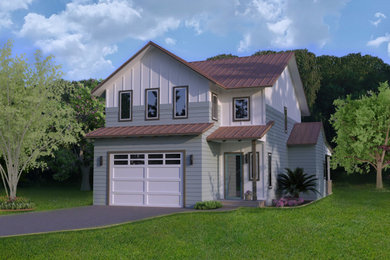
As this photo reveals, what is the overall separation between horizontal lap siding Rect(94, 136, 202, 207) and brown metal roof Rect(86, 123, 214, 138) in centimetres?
38

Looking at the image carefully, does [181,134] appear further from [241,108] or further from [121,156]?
[241,108]

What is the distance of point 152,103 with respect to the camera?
66.7ft

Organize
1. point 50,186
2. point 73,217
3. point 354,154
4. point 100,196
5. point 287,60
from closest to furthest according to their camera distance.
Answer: point 73,217 → point 100,196 → point 287,60 → point 354,154 → point 50,186

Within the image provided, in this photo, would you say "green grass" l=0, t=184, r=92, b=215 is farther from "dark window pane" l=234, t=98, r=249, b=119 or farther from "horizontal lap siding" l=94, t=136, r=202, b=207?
"dark window pane" l=234, t=98, r=249, b=119

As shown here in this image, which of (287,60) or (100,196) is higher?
(287,60)

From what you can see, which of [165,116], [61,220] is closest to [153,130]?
[165,116]

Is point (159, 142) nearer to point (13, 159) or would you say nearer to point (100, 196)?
point (100, 196)

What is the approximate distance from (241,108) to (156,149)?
4485 millimetres

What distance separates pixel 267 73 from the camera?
69.8ft

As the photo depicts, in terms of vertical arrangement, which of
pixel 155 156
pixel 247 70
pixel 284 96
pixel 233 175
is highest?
pixel 247 70

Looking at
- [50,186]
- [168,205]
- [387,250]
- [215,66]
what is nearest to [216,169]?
[168,205]

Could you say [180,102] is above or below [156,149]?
above

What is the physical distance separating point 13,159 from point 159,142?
743cm

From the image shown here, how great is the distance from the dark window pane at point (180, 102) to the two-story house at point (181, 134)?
0.15 feet
